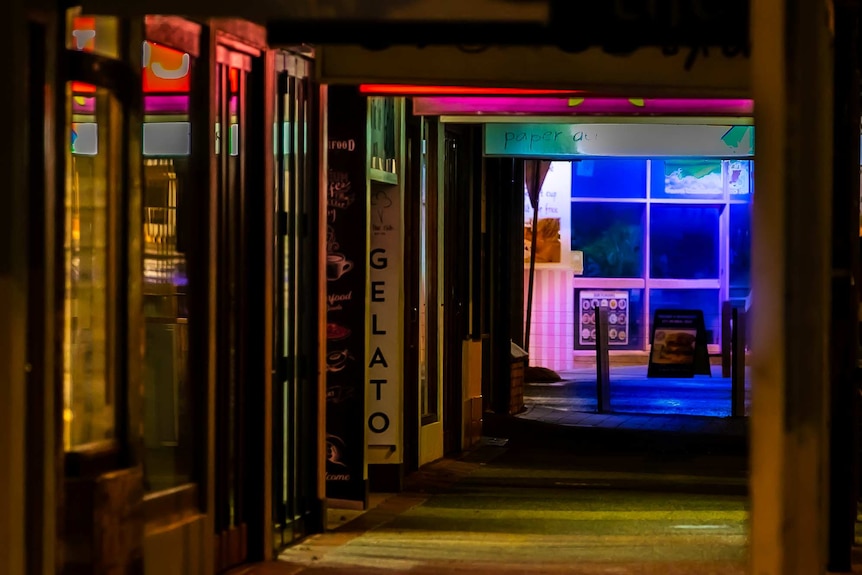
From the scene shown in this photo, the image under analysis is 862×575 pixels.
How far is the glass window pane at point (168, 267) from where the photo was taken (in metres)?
7.02

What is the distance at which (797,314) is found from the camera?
3672 millimetres

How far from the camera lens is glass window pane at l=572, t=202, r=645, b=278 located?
84.4 ft

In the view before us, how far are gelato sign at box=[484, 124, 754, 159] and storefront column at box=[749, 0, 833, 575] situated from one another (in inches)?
411

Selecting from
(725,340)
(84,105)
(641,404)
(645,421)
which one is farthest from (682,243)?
(84,105)

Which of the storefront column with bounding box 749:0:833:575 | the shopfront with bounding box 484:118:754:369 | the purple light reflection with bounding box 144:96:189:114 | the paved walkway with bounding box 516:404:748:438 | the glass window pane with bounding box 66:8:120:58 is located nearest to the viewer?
the storefront column with bounding box 749:0:833:575

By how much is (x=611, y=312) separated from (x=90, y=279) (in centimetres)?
2044

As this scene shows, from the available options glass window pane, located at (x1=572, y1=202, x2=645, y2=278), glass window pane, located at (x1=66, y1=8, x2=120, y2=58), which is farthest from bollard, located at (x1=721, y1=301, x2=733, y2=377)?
glass window pane, located at (x1=66, y1=8, x2=120, y2=58)

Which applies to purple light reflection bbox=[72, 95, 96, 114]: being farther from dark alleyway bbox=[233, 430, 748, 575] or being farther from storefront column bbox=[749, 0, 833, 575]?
storefront column bbox=[749, 0, 833, 575]

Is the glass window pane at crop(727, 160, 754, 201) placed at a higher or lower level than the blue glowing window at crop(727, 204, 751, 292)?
higher

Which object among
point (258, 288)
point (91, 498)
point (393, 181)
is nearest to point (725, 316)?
point (393, 181)

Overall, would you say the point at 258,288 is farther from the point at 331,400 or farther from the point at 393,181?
the point at 393,181

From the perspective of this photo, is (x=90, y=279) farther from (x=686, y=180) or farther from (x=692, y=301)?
(x=686, y=180)

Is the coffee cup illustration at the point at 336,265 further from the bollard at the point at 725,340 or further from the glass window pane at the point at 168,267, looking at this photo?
the bollard at the point at 725,340

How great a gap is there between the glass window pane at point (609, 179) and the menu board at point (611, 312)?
2.03 meters
